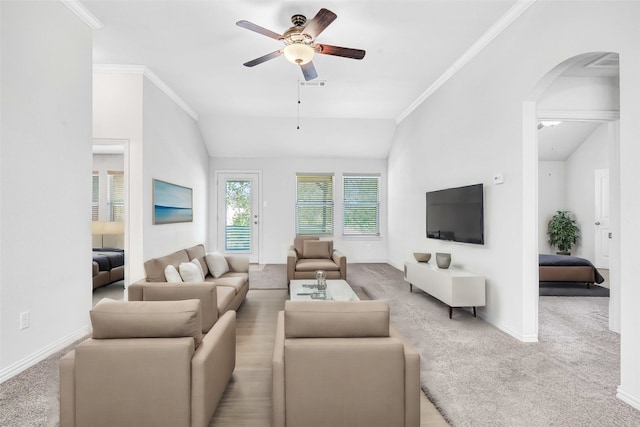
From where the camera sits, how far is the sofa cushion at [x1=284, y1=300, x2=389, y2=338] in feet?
5.79

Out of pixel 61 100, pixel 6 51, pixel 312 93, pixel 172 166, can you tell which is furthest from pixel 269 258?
pixel 6 51

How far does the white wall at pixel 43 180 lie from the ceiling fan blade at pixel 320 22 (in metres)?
2.23

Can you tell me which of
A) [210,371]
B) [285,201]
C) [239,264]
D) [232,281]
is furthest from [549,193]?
Answer: [210,371]

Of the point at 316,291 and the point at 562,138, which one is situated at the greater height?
the point at 562,138

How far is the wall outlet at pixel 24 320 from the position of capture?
103 inches

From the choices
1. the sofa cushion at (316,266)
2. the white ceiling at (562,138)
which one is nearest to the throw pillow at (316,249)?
the sofa cushion at (316,266)

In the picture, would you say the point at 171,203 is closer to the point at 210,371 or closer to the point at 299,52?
the point at 299,52

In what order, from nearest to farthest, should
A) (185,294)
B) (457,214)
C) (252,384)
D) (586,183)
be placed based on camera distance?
(252,384), (185,294), (457,214), (586,183)

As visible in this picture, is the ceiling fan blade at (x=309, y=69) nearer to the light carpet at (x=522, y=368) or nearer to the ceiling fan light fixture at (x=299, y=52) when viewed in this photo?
the ceiling fan light fixture at (x=299, y=52)

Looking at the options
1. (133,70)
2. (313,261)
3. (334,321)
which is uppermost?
(133,70)

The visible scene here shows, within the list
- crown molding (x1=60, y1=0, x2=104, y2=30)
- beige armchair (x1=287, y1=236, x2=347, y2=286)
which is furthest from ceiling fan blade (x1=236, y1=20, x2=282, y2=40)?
beige armchair (x1=287, y1=236, x2=347, y2=286)

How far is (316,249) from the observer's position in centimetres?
612

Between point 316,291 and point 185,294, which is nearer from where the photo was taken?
point 185,294

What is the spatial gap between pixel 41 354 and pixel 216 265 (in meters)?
2.11
